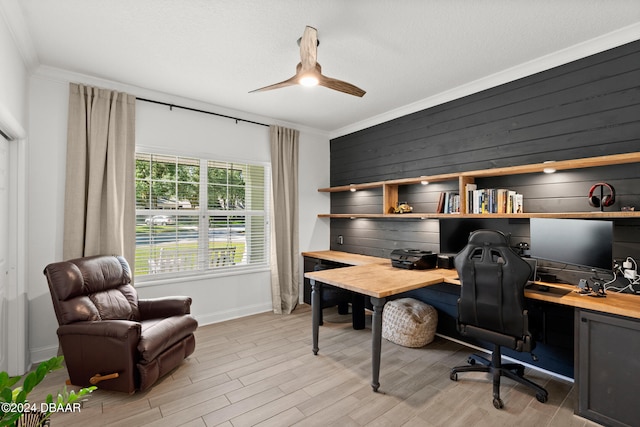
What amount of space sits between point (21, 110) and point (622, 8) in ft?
15.4

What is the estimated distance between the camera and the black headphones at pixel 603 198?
7.85 ft

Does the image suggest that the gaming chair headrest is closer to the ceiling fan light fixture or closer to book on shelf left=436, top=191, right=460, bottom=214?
book on shelf left=436, top=191, right=460, bottom=214

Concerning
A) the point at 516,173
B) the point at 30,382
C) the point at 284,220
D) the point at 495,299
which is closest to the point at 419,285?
the point at 495,299

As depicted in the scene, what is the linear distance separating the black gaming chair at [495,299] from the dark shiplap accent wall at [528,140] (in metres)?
0.86

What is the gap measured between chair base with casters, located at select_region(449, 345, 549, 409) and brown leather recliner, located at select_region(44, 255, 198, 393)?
2379 mm

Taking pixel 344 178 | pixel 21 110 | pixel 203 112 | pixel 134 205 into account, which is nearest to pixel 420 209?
pixel 344 178

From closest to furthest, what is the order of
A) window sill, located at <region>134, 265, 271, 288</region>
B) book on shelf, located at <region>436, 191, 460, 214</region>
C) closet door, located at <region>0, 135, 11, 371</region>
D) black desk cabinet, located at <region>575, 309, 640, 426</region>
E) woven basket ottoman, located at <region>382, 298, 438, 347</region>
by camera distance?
black desk cabinet, located at <region>575, 309, 640, 426</region>
closet door, located at <region>0, 135, 11, 371</region>
woven basket ottoman, located at <region>382, 298, 438, 347</region>
book on shelf, located at <region>436, 191, 460, 214</region>
window sill, located at <region>134, 265, 271, 288</region>

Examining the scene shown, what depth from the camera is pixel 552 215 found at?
8.45 feet

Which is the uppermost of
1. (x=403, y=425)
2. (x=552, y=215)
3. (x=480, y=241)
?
(x=552, y=215)

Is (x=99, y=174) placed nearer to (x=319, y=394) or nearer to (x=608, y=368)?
(x=319, y=394)

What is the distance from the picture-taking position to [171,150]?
3.72 m

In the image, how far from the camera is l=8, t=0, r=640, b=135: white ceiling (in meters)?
2.14

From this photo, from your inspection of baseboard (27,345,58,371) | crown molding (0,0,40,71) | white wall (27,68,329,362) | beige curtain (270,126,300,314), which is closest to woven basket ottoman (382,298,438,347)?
beige curtain (270,126,300,314)

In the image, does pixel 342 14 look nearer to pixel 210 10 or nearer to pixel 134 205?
pixel 210 10
